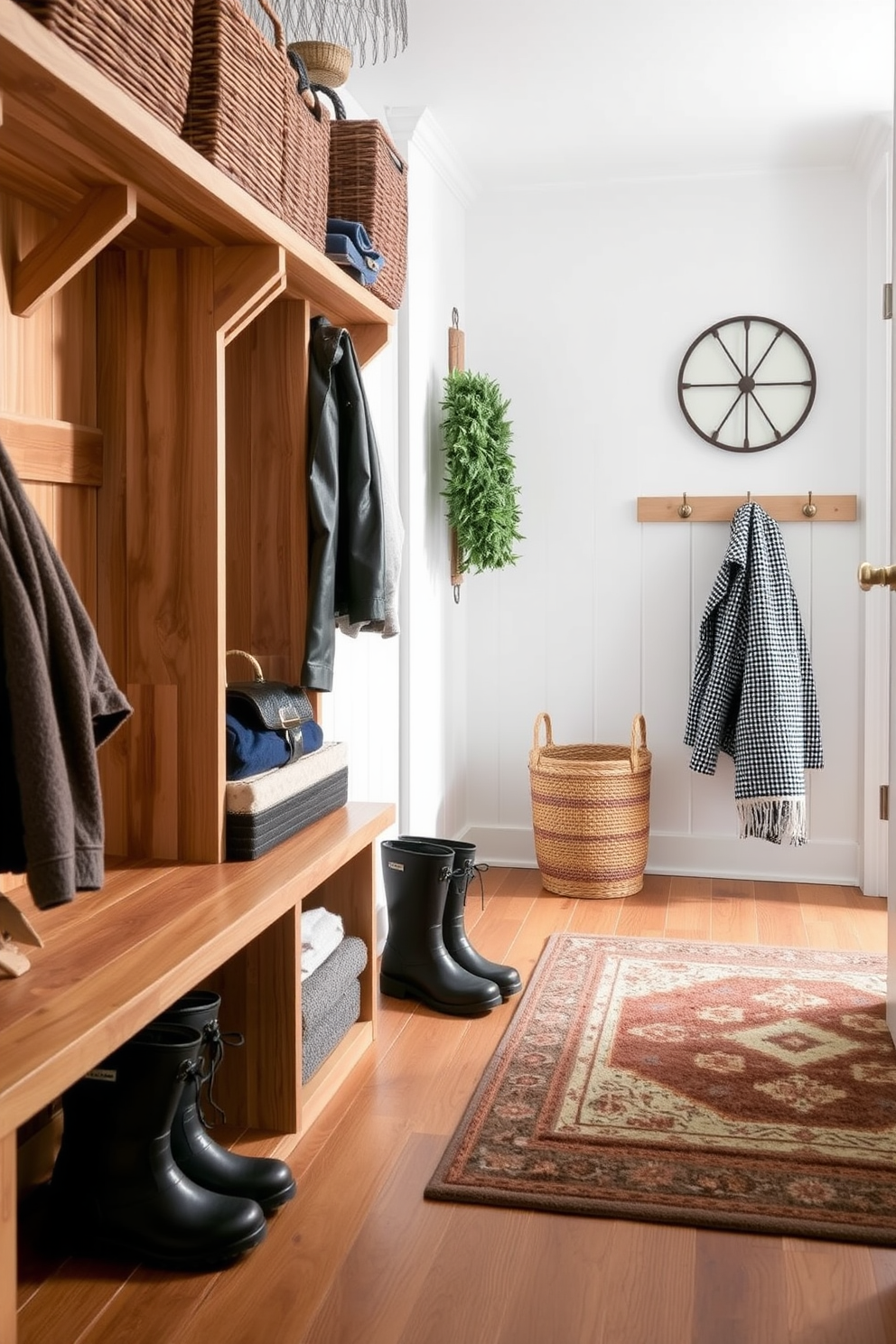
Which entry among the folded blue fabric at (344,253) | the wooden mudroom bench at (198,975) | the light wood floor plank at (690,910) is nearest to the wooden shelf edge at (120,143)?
the folded blue fabric at (344,253)

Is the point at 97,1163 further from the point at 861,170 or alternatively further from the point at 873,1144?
the point at 861,170

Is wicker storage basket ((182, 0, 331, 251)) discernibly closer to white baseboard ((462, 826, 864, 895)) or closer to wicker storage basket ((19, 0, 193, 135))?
wicker storage basket ((19, 0, 193, 135))

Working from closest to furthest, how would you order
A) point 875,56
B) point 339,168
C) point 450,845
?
point 339,168, point 450,845, point 875,56

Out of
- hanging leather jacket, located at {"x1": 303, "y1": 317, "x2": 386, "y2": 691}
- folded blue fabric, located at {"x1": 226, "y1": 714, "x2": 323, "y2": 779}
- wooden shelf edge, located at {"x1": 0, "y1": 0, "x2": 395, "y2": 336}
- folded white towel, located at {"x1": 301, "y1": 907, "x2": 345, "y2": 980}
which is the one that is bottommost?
folded white towel, located at {"x1": 301, "y1": 907, "x2": 345, "y2": 980}

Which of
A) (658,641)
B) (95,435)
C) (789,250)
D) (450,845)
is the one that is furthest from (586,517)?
(95,435)

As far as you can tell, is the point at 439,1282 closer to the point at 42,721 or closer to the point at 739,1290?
the point at 739,1290

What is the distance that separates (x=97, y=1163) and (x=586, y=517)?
9.99 feet

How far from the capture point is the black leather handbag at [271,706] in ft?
7.50

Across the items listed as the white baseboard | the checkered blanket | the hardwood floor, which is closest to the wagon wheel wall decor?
the checkered blanket

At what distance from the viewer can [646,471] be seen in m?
4.36

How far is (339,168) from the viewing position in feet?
8.71

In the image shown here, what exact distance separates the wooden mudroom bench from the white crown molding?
81.8 inches

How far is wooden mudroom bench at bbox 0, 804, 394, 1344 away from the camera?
1.34 meters

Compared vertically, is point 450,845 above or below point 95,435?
below
